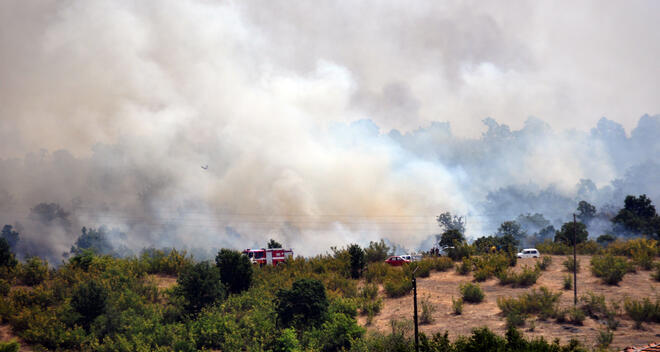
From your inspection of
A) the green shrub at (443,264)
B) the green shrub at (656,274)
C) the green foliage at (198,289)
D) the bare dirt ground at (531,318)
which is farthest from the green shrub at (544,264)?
the green foliage at (198,289)

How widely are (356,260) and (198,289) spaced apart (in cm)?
1602

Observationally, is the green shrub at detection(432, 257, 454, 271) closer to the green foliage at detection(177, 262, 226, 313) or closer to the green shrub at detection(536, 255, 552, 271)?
the green shrub at detection(536, 255, 552, 271)

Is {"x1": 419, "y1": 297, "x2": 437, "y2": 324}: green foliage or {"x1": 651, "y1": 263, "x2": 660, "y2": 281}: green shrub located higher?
{"x1": 651, "y1": 263, "x2": 660, "y2": 281}: green shrub

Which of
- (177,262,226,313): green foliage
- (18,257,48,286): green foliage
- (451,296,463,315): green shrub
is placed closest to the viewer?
(451,296,463,315): green shrub

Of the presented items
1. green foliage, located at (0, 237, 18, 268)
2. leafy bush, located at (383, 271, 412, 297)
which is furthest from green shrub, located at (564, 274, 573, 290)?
green foliage, located at (0, 237, 18, 268)

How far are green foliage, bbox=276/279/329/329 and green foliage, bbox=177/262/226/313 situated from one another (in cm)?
604

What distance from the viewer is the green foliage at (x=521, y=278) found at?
42.8 m

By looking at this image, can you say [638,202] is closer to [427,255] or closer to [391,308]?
[427,255]

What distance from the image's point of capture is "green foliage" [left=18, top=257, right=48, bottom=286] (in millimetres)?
45062

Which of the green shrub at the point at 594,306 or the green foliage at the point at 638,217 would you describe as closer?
the green shrub at the point at 594,306

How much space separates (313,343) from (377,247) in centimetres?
2620

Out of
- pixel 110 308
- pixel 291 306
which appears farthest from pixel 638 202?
pixel 110 308

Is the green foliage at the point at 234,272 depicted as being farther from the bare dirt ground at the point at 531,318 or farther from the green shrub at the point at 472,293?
the green shrub at the point at 472,293

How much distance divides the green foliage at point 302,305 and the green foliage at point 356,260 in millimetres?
10789
